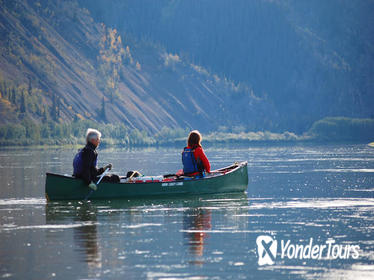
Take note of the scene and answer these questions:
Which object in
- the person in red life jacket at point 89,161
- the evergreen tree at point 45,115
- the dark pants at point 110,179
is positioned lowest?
the dark pants at point 110,179

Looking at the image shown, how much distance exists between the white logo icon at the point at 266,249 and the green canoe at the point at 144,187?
11.0 metres

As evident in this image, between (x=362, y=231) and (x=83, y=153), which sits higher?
(x=83, y=153)

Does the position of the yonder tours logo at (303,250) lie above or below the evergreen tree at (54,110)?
below

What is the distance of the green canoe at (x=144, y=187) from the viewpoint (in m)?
32.2

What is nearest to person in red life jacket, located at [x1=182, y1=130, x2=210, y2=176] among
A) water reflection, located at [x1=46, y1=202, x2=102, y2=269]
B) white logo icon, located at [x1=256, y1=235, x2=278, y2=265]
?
water reflection, located at [x1=46, y1=202, x2=102, y2=269]

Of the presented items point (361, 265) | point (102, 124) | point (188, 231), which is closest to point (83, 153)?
point (188, 231)

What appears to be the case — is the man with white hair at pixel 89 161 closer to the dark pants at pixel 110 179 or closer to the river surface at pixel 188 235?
the dark pants at pixel 110 179

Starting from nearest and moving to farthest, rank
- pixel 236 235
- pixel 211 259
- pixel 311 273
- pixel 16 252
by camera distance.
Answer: pixel 311 273 < pixel 211 259 < pixel 16 252 < pixel 236 235

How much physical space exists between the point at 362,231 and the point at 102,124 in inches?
7002

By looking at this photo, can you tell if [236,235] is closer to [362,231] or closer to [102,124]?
[362,231]

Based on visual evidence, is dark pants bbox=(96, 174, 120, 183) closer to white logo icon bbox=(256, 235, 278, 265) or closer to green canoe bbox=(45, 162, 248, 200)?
green canoe bbox=(45, 162, 248, 200)

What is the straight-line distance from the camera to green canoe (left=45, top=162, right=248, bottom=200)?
106 feet

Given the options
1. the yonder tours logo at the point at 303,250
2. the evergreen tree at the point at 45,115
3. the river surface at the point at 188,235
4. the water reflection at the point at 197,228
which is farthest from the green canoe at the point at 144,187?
the evergreen tree at the point at 45,115

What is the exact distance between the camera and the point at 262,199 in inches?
1379
